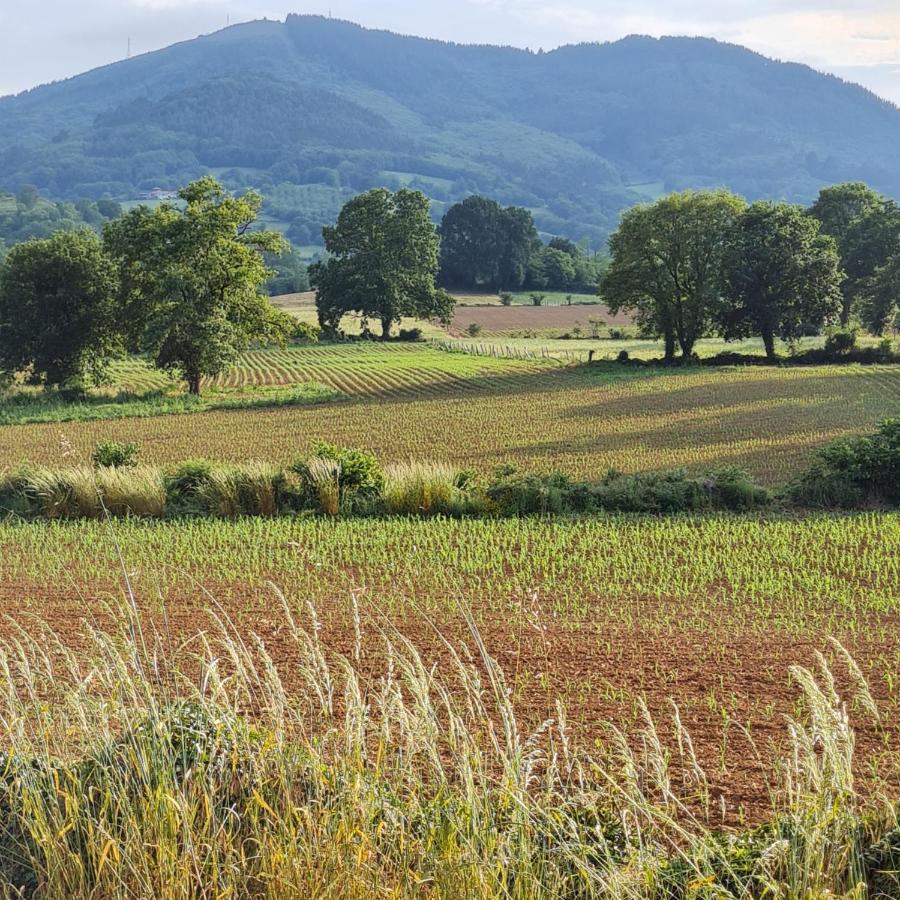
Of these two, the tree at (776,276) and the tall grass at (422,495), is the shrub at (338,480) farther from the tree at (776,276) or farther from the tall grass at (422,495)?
the tree at (776,276)

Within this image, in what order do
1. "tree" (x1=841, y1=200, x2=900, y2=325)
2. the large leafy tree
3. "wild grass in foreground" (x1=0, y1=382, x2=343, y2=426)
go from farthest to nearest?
the large leafy tree < "tree" (x1=841, y1=200, x2=900, y2=325) < "wild grass in foreground" (x1=0, y1=382, x2=343, y2=426)

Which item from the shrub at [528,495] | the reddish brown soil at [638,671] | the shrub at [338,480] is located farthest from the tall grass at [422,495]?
the reddish brown soil at [638,671]

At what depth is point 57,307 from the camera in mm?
54375

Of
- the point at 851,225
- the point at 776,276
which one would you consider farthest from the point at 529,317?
the point at 776,276

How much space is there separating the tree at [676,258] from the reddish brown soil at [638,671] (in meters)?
51.8

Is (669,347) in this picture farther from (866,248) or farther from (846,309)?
(866,248)

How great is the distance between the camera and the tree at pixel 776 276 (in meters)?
61.9

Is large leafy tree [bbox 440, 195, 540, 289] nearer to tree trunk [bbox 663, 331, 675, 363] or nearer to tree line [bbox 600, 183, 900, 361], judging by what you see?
tree line [bbox 600, 183, 900, 361]

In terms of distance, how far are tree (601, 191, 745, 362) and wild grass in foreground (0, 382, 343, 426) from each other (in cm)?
2028

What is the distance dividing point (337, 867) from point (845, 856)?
2.55m

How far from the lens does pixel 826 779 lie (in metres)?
5.63

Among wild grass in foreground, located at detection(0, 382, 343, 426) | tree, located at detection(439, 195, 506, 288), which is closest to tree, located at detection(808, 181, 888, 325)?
wild grass in foreground, located at detection(0, 382, 343, 426)

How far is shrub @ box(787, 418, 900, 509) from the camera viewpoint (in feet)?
72.3

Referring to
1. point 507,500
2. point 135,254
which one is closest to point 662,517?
point 507,500
